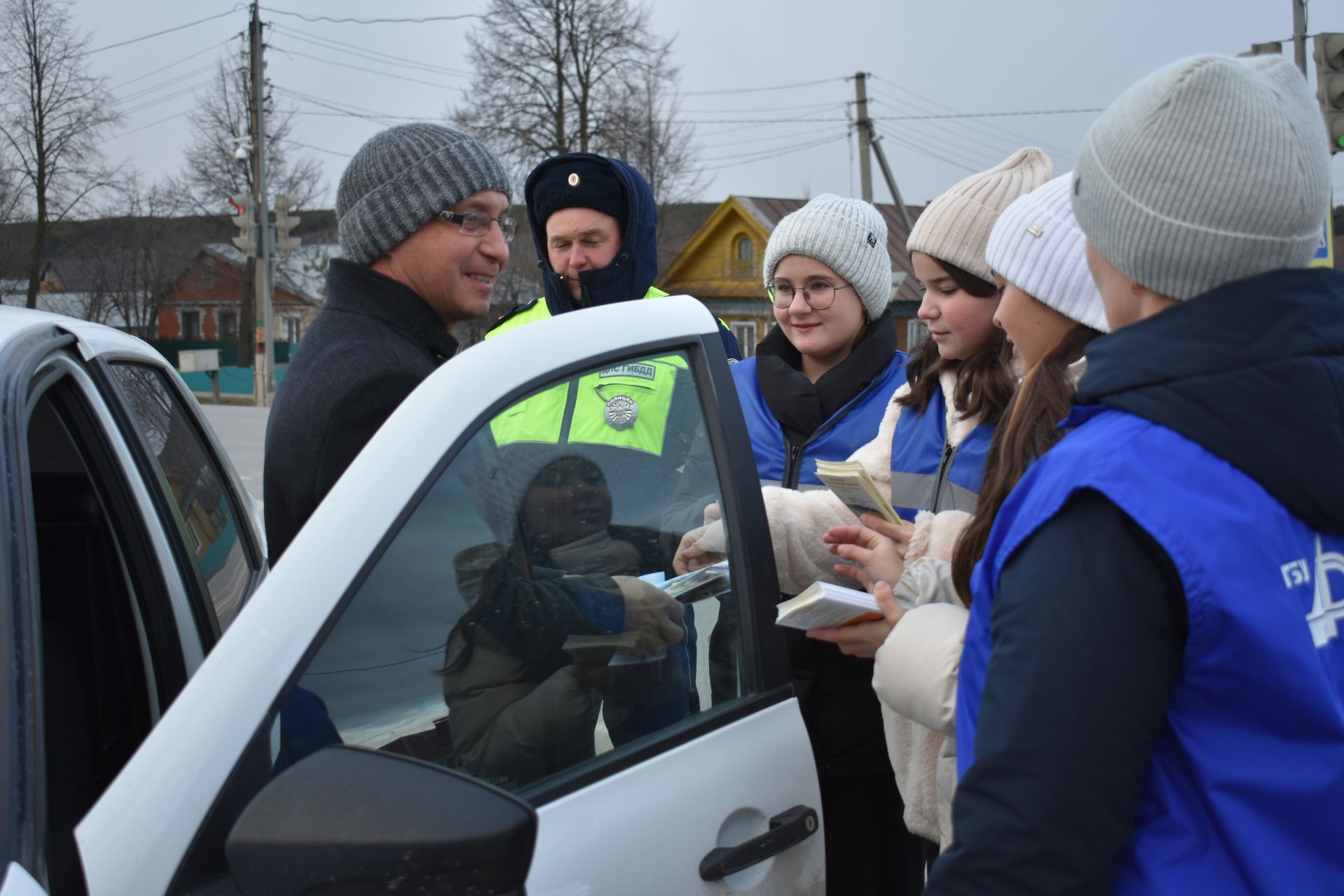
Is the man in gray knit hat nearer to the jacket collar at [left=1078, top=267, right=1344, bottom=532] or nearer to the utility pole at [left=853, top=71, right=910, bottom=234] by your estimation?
the jacket collar at [left=1078, top=267, right=1344, bottom=532]

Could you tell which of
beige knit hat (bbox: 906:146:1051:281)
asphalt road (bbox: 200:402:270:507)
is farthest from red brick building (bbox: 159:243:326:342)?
beige knit hat (bbox: 906:146:1051:281)

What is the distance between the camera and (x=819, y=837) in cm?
168

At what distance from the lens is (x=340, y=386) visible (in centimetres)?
183

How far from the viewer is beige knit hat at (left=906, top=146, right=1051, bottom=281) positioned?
229cm

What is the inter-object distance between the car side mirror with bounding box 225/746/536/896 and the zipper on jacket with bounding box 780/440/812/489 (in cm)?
137

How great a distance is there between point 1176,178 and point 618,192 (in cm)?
237

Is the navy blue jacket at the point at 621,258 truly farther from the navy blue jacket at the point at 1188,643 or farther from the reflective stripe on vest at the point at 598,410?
the navy blue jacket at the point at 1188,643

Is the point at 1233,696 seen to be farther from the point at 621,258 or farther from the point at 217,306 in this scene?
the point at 217,306

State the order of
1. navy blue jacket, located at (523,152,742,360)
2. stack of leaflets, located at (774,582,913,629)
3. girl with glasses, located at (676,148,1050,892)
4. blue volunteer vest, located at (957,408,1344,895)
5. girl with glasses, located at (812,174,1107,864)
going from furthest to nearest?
navy blue jacket, located at (523,152,742,360), girl with glasses, located at (676,148,1050,892), girl with glasses, located at (812,174,1107,864), stack of leaflets, located at (774,582,913,629), blue volunteer vest, located at (957,408,1344,895)

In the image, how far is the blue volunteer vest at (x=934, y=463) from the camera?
2092 millimetres

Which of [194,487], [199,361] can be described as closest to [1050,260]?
[194,487]

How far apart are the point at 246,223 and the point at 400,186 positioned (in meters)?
21.6

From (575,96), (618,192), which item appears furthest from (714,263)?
(618,192)

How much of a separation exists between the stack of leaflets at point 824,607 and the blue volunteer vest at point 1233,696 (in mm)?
521
